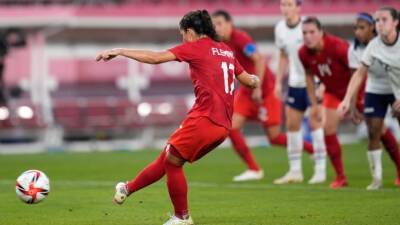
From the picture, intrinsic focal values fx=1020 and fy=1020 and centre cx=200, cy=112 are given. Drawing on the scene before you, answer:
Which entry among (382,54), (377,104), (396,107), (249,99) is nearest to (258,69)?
(249,99)

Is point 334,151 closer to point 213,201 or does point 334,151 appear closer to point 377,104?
point 377,104

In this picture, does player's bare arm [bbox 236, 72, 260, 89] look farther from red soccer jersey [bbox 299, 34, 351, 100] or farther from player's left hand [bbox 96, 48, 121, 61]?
red soccer jersey [bbox 299, 34, 351, 100]

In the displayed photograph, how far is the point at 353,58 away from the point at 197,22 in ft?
15.0

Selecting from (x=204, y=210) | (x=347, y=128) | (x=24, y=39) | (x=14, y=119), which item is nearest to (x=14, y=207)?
(x=204, y=210)

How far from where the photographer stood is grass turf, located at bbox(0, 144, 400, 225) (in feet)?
32.6

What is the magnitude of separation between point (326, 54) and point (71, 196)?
3.99 meters

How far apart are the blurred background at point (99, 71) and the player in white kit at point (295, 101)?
13.5m

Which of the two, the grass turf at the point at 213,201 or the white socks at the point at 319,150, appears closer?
the grass turf at the point at 213,201

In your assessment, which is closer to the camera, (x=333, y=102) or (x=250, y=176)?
(x=333, y=102)

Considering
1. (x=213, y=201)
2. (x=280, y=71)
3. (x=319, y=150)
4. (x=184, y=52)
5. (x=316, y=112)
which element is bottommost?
(x=319, y=150)

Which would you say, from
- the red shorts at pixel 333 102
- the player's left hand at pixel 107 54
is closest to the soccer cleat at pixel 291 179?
the red shorts at pixel 333 102

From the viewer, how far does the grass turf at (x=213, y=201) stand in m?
9.93

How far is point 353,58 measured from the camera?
1362 cm

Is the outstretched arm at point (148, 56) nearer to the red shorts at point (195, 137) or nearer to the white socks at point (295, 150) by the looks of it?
the red shorts at point (195, 137)
